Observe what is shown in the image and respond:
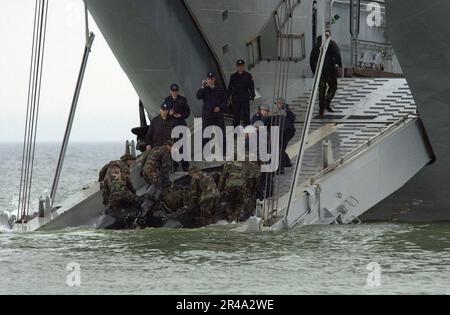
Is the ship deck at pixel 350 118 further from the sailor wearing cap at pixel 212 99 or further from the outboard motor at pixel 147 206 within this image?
the outboard motor at pixel 147 206

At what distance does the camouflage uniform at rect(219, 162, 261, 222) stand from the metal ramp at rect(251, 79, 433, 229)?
1.03 ft

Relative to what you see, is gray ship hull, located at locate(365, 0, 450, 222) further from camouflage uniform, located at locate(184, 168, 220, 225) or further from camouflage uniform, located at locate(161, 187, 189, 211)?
camouflage uniform, located at locate(161, 187, 189, 211)

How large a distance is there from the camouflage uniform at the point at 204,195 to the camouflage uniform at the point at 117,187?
0.90 metres

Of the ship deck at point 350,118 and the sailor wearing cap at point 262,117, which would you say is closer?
the sailor wearing cap at point 262,117

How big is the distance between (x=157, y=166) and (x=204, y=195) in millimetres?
1250

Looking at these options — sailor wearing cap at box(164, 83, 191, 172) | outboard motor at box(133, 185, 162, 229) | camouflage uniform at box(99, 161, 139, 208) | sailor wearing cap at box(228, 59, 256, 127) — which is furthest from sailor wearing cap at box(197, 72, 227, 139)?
outboard motor at box(133, 185, 162, 229)

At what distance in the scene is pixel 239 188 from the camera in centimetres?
2258

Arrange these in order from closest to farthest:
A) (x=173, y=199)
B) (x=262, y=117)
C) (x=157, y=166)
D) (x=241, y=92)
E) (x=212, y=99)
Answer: (x=173, y=199) < (x=157, y=166) < (x=262, y=117) < (x=212, y=99) < (x=241, y=92)

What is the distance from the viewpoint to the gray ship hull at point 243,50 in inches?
929

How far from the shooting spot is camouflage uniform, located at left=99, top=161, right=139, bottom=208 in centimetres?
2294

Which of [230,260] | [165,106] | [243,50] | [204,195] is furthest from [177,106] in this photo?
[230,260]

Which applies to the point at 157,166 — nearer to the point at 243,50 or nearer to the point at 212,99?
the point at 212,99

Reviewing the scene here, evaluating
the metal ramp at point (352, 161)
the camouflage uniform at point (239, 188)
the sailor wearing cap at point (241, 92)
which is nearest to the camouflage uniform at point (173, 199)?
the camouflage uniform at point (239, 188)

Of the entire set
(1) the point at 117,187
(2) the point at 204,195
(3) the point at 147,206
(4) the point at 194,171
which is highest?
(4) the point at 194,171
